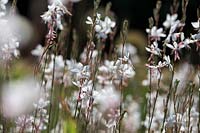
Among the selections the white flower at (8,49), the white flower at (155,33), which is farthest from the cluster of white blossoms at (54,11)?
the white flower at (155,33)

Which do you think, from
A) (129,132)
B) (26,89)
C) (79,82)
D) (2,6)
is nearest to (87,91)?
(79,82)

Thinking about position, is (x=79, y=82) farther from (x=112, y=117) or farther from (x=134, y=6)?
(x=134, y=6)

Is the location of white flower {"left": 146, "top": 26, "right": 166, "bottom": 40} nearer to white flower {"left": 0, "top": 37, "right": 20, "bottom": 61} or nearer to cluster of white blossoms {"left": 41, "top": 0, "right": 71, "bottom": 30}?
cluster of white blossoms {"left": 41, "top": 0, "right": 71, "bottom": 30}

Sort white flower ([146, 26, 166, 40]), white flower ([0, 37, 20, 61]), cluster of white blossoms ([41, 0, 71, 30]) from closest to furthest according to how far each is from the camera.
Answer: cluster of white blossoms ([41, 0, 71, 30]) → white flower ([0, 37, 20, 61]) → white flower ([146, 26, 166, 40])

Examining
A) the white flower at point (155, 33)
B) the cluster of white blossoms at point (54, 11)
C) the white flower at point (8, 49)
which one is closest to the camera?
the cluster of white blossoms at point (54, 11)

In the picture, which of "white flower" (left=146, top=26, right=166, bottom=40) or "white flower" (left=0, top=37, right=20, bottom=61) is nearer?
"white flower" (left=0, top=37, right=20, bottom=61)

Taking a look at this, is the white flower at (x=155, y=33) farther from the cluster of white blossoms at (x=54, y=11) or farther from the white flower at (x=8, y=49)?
the white flower at (x=8, y=49)

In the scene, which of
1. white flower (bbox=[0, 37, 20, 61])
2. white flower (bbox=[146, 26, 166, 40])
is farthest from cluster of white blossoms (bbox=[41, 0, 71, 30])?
white flower (bbox=[146, 26, 166, 40])

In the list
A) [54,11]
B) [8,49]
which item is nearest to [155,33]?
[54,11]

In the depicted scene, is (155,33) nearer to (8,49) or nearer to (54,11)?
(54,11)

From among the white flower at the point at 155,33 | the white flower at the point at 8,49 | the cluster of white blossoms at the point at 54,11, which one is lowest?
the white flower at the point at 8,49

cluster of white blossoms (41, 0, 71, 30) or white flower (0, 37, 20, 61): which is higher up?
cluster of white blossoms (41, 0, 71, 30)
